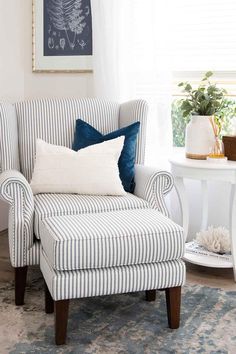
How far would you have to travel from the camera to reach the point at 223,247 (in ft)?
10.0

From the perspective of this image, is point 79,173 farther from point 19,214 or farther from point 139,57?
point 139,57

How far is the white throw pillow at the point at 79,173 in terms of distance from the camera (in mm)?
2738

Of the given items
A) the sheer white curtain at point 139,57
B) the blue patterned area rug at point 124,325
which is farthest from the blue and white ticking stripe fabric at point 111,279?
the sheer white curtain at point 139,57

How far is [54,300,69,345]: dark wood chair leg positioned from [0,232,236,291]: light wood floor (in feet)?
2.68

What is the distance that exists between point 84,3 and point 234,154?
62.8 inches

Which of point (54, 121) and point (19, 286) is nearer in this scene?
point (19, 286)

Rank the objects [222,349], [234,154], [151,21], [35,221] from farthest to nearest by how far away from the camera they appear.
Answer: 1. [151,21]
2. [234,154]
3. [35,221]
4. [222,349]

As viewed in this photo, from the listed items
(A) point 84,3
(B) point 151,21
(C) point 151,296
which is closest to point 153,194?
(C) point 151,296

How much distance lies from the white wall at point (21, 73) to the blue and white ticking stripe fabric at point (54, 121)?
0.70 m

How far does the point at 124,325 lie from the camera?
228 cm

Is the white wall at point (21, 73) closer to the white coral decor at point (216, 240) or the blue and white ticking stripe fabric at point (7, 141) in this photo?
the blue and white ticking stripe fabric at point (7, 141)

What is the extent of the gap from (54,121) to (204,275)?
124 cm

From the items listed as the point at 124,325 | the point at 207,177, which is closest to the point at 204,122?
the point at 207,177

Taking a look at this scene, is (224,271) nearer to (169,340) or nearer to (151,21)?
(169,340)
